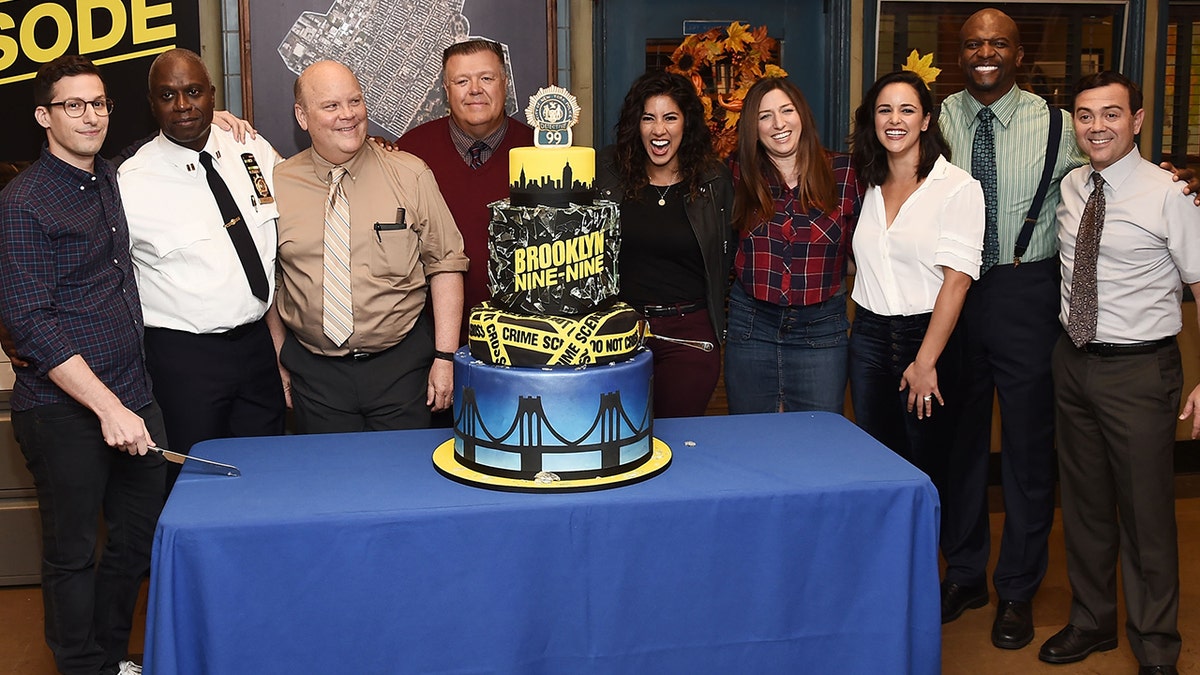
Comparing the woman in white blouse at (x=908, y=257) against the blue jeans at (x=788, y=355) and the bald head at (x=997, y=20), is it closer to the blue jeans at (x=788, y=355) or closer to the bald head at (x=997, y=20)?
the blue jeans at (x=788, y=355)

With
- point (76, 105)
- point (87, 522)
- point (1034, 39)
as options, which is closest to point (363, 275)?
point (76, 105)

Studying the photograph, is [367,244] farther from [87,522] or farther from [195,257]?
[87,522]

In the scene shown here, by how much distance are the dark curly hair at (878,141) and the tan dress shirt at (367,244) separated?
1203mm

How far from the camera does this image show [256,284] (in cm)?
291

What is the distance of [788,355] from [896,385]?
0.33 metres

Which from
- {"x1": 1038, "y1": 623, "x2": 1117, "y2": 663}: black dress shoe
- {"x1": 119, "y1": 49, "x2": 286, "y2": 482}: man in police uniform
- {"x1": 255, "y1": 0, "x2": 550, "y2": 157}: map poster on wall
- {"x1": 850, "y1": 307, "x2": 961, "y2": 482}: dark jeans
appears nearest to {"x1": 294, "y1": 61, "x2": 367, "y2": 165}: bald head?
{"x1": 119, "y1": 49, "x2": 286, "y2": 482}: man in police uniform

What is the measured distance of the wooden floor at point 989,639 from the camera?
3.10m

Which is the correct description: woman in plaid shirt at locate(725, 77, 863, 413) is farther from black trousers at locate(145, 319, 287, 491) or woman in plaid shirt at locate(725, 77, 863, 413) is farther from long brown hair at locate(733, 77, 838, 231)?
black trousers at locate(145, 319, 287, 491)

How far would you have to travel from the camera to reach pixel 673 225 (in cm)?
314

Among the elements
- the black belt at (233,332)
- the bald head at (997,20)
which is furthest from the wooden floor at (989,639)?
the bald head at (997,20)

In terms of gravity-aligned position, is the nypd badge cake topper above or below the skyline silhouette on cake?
above

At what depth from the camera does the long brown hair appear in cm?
309

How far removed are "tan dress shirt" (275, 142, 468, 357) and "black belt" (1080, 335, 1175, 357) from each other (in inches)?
68.3

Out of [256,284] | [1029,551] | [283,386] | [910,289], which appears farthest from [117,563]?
[1029,551]
